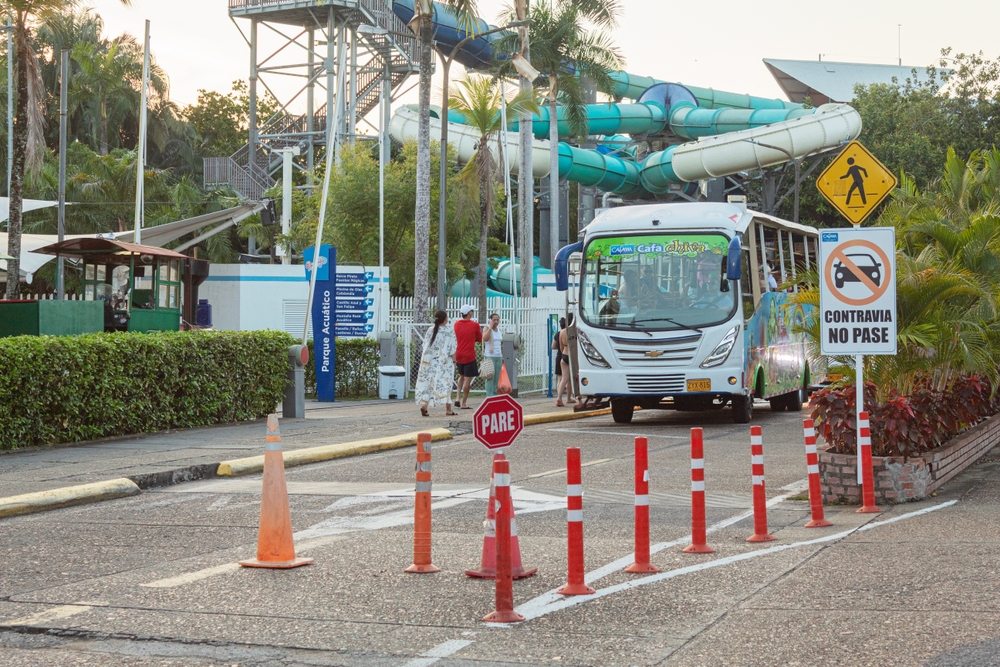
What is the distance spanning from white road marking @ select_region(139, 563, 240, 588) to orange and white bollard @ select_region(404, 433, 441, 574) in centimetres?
122

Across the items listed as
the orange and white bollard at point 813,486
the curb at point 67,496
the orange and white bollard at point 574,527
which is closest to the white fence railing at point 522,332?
the curb at point 67,496

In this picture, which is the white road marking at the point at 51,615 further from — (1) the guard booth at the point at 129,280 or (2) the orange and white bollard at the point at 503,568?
(1) the guard booth at the point at 129,280

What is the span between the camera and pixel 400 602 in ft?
23.9

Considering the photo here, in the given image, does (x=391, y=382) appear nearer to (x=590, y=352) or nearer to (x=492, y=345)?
(x=492, y=345)

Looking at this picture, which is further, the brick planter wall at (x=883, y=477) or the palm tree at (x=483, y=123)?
the palm tree at (x=483, y=123)

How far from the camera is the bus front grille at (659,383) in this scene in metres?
19.5

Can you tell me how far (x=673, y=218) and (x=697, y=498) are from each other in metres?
12.0

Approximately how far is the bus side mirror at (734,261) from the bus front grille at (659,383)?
1.73m

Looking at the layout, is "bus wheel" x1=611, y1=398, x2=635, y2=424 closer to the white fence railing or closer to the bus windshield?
the bus windshield

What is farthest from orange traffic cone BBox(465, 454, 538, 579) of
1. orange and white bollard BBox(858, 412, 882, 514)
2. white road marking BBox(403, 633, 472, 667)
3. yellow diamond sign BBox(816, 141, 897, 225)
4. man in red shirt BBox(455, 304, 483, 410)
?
man in red shirt BBox(455, 304, 483, 410)

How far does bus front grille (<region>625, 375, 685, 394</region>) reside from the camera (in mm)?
19469

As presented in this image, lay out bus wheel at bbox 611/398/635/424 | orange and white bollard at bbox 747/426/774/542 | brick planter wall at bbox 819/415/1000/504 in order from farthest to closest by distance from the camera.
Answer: bus wheel at bbox 611/398/635/424 < brick planter wall at bbox 819/415/1000/504 < orange and white bollard at bbox 747/426/774/542

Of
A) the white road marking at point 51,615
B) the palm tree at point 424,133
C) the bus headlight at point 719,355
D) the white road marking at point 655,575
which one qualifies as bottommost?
the white road marking at point 51,615

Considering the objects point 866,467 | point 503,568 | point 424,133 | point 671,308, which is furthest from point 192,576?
point 424,133
